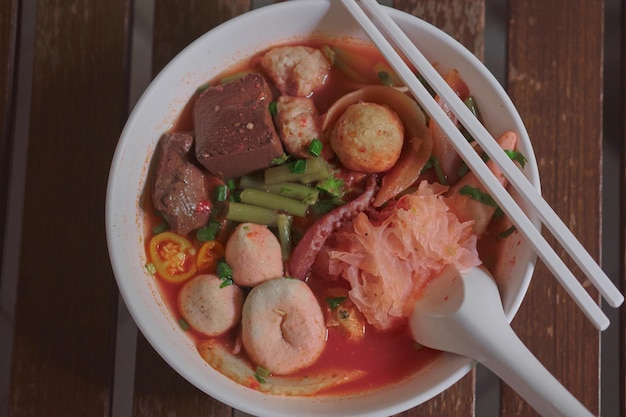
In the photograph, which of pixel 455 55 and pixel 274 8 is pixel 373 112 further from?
pixel 274 8

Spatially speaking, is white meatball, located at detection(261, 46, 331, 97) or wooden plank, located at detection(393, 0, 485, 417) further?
wooden plank, located at detection(393, 0, 485, 417)

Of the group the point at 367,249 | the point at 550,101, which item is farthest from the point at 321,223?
the point at 550,101

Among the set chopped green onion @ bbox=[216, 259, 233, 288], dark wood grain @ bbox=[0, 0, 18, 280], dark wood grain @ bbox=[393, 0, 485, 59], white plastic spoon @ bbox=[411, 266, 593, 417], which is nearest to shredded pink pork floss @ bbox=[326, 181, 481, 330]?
white plastic spoon @ bbox=[411, 266, 593, 417]

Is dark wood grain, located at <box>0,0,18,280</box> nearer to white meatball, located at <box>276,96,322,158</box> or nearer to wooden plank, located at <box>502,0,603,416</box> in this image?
white meatball, located at <box>276,96,322,158</box>

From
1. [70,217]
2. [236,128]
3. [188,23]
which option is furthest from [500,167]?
[70,217]

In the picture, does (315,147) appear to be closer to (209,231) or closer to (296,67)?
(296,67)
